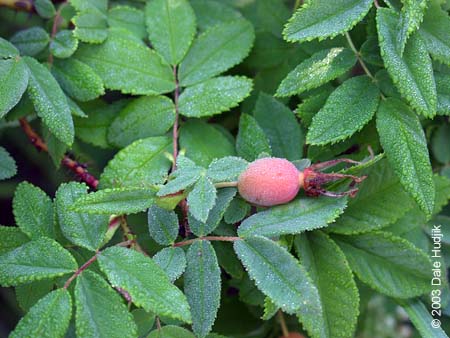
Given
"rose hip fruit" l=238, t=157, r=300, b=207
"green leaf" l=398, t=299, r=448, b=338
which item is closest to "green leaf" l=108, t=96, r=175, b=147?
"rose hip fruit" l=238, t=157, r=300, b=207

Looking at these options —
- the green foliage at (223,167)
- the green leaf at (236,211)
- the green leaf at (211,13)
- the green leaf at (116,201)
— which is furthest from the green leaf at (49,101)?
the green leaf at (211,13)

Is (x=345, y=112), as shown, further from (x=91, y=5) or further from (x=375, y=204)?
(x=91, y=5)

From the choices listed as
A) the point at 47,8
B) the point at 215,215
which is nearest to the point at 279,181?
the point at 215,215

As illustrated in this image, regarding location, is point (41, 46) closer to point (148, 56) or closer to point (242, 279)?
point (148, 56)

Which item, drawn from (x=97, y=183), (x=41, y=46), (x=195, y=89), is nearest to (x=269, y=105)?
(x=195, y=89)

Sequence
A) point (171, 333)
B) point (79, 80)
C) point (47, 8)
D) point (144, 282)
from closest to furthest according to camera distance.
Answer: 1. point (144, 282)
2. point (171, 333)
3. point (79, 80)
4. point (47, 8)

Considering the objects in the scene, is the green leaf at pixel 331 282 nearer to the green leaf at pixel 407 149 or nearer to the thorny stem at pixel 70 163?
the green leaf at pixel 407 149
